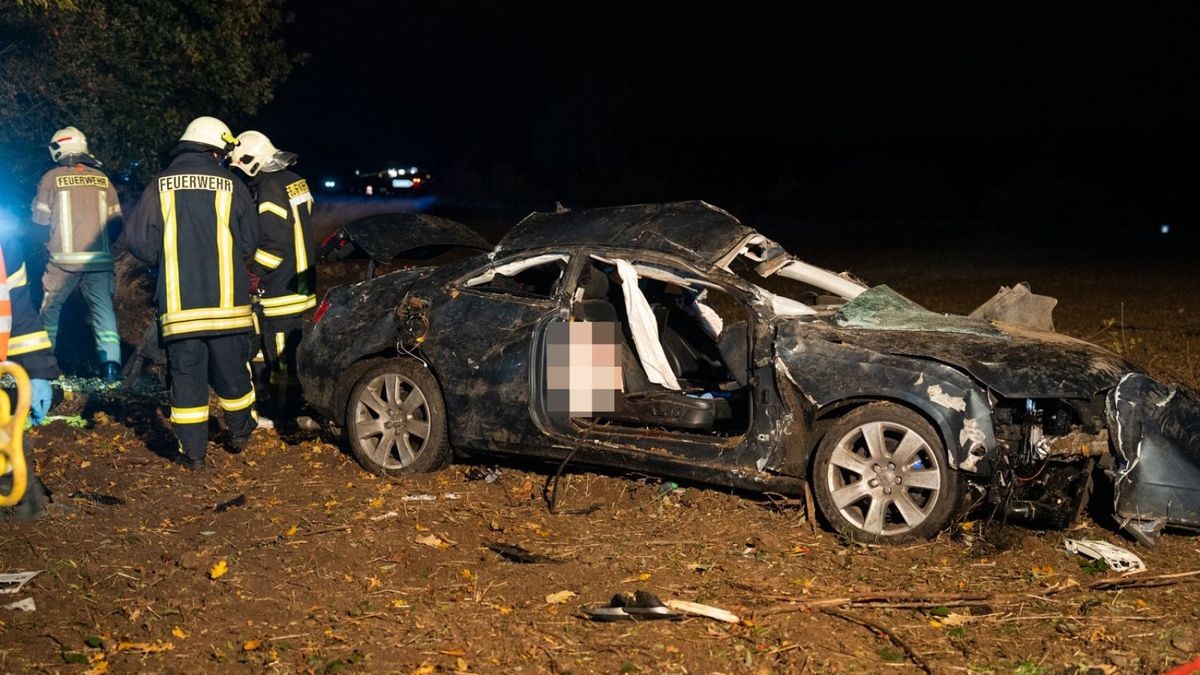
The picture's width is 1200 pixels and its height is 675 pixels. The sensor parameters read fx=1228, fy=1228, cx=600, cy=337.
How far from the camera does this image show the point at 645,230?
7.01 m

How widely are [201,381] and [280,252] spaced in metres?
1.34

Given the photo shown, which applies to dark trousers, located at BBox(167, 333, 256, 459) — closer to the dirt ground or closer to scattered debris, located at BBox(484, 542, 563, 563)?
the dirt ground

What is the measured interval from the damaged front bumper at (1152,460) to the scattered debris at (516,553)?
2748mm

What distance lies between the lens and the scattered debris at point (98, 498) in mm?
6969

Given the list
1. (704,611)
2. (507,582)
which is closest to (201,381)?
(507,582)

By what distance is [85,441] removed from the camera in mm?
8453

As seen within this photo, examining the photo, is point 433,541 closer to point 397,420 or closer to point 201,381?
point 397,420

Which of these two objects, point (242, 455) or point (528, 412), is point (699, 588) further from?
point (242, 455)

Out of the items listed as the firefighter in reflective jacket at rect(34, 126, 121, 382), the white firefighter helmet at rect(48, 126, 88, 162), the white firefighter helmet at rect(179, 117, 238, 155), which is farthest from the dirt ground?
the white firefighter helmet at rect(48, 126, 88, 162)

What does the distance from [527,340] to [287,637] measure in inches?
99.9

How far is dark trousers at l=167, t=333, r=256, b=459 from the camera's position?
7.56m

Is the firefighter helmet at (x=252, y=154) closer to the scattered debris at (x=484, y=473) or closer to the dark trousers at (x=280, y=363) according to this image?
the dark trousers at (x=280, y=363)

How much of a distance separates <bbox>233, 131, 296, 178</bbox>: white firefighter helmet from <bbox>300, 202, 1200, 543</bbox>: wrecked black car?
1087mm

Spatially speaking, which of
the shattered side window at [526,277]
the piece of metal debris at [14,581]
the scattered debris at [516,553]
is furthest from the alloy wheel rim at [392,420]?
the piece of metal debris at [14,581]
